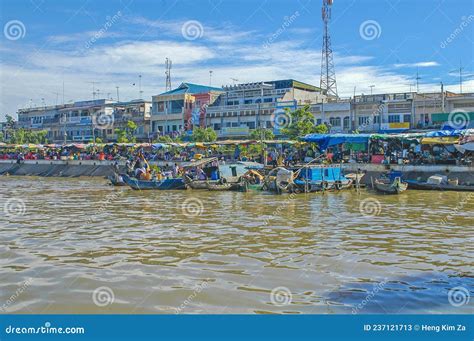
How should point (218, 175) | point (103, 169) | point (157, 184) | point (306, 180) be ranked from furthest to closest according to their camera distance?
point (103, 169), point (218, 175), point (157, 184), point (306, 180)

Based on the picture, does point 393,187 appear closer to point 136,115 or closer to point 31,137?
point 136,115

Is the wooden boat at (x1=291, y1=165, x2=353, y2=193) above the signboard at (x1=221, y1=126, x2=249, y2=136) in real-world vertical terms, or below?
below

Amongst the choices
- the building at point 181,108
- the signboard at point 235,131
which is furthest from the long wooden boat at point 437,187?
the building at point 181,108

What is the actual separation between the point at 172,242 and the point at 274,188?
40.6ft

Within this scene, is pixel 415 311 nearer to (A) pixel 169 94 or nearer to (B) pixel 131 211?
(B) pixel 131 211

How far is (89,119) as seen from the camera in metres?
62.5

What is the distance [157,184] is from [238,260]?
16139 mm

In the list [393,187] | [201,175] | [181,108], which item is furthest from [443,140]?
[181,108]

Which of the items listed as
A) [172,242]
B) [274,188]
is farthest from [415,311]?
[274,188]

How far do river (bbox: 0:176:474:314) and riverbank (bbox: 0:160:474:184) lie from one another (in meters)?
8.66

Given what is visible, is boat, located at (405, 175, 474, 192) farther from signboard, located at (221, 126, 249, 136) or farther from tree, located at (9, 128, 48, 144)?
tree, located at (9, 128, 48, 144)

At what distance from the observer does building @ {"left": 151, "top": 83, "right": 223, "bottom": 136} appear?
176 feet

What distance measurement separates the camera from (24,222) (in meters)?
14.8

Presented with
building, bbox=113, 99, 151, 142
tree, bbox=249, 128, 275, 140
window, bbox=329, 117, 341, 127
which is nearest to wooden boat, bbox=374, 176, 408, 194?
tree, bbox=249, 128, 275, 140
